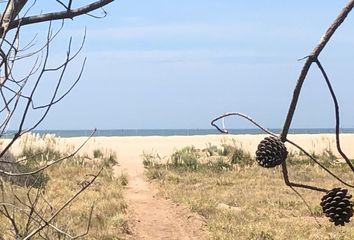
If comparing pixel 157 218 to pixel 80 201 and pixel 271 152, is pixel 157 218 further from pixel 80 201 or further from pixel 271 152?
pixel 271 152

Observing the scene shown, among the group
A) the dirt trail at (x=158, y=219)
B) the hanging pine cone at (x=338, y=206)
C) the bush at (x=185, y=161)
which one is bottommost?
the dirt trail at (x=158, y=219)

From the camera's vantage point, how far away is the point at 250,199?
13.5 m

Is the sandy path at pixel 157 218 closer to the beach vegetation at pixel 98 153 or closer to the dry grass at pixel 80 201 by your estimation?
the dry grass at pixel 80 201

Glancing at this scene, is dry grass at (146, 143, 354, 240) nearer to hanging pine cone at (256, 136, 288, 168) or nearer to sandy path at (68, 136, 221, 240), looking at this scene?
sandy path at (68, 136, 221, 240)

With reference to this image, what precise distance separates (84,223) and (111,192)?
3688 mm

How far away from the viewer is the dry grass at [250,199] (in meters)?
10.1

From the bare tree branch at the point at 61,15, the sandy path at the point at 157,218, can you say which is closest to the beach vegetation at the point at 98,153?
the sandy path at the point at 157,218

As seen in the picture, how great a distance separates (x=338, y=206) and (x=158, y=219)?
416 inches

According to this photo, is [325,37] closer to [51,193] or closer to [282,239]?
[282,239]

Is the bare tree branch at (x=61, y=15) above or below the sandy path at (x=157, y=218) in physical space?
above

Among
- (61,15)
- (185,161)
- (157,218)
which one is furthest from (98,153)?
(61,15)

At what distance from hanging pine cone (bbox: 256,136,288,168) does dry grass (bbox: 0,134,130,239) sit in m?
4.33

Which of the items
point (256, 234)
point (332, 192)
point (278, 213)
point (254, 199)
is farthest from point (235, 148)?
point (332, 192)

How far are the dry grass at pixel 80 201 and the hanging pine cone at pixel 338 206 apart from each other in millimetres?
4329
